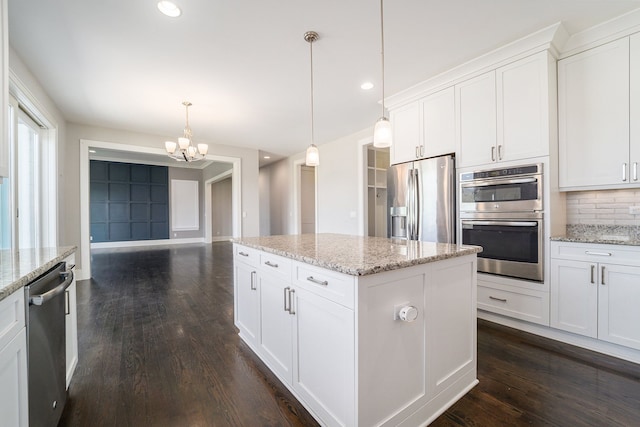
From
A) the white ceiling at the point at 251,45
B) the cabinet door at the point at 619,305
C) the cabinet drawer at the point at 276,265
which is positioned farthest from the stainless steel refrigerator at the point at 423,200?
the cabinet drawer at the point at 276,265

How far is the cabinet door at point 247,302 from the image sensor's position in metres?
2.05

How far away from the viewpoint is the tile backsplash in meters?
2.31

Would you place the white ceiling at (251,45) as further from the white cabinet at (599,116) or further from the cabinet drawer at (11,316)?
the cabinet drawer at (11,316)

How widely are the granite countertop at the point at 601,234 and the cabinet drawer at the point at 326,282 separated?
7.04 ft

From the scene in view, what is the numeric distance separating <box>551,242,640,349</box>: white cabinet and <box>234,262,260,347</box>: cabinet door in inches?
96.7

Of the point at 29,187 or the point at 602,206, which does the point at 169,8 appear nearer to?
the point at 29,187

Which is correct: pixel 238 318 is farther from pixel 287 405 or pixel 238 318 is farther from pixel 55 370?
pixel 55 370

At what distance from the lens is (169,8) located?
1.98 m

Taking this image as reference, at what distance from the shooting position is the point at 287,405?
5.09 feet

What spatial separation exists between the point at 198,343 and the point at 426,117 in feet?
10.7

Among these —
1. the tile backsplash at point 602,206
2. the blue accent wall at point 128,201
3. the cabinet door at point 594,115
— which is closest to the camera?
the cabinet door at point 594,115

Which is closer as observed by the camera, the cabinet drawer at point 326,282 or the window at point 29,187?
the cabinet drawer at point 326,282

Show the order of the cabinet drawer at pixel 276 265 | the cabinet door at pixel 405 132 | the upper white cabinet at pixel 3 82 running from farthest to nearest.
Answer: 1. the cabinet door at pixel 405 132
2. the cabinet drawer at pixel 276 265
3. the upper white cabinet at pixel 3 82

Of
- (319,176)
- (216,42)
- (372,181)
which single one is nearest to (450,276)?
(216,42)
